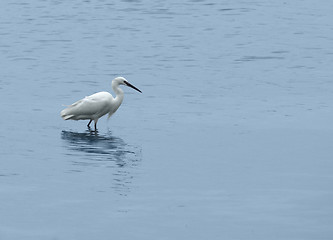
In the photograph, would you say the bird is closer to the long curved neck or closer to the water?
the long curved neck

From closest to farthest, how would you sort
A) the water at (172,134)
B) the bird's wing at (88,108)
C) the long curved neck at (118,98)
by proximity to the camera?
1. the water at (172,134)
2. the bird's wing at (88,108)
3. the long curved neck at (118,98)

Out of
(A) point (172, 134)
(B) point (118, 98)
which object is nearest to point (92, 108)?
(B) point (118, 98)

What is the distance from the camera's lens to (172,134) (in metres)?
19.6

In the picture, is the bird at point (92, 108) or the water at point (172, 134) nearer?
the water at point (172, 134)

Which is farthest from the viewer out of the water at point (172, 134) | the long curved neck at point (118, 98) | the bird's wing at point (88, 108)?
the long curved neck at point (118, 98)

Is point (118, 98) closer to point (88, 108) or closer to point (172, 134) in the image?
point (88, 108)

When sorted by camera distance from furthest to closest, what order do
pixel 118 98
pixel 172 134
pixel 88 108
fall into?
pixel 118 98
pixel 88 108
pixel 172 134

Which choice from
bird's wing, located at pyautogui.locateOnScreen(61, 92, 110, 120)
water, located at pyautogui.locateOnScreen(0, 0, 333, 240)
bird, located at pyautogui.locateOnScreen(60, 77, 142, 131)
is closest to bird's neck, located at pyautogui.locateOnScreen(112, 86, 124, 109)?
bird, located at pyautogui.locateOnScreen(60, 77, 142, 131)

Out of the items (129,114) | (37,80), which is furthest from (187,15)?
(129,114)

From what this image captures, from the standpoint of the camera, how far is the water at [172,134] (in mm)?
13547

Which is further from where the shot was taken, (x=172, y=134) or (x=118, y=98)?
(x=118, y=98)

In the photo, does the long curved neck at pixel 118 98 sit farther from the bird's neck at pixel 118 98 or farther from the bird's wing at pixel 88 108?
the bird's wing at pixel 88 108

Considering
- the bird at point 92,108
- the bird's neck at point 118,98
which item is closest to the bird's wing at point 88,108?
the bird at point 92,108

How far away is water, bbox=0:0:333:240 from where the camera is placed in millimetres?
13547
